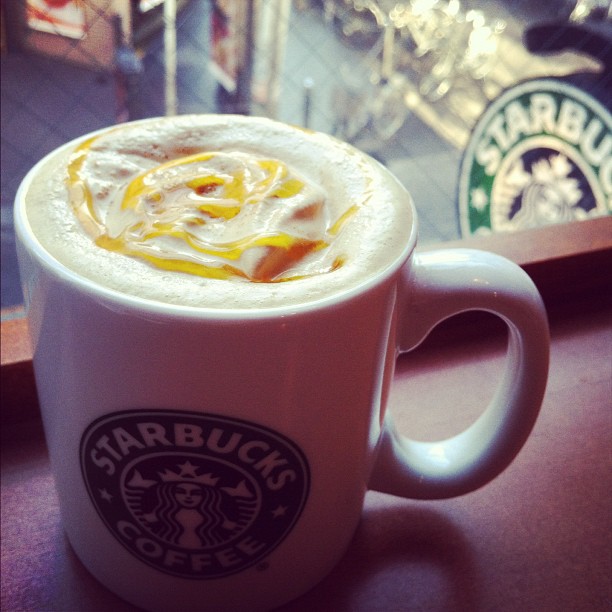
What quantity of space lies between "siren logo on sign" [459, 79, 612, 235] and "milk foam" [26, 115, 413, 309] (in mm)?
572

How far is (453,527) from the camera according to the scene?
1.68 feet

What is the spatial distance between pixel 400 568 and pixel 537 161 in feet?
2.17

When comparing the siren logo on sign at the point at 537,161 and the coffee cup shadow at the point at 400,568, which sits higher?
the siren logo on sign at the point at 537,161

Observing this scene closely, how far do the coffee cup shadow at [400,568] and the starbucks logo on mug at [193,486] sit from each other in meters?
0.09

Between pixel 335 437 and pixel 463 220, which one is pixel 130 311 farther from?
pixel 463 220

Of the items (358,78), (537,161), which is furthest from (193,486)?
(358,78)

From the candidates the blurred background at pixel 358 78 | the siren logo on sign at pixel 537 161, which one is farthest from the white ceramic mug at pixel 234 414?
the siren logo on sign at pixel 537 161

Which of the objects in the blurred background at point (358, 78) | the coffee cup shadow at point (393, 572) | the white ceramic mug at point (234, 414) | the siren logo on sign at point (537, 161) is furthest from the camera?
the siren logo on sign at point (537, 161)

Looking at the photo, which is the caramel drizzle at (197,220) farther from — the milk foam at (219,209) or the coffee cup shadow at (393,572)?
the coffee cup shadow at (393,572)

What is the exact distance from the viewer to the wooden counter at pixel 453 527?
1.51 feet

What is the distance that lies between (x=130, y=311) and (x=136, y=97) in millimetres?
578

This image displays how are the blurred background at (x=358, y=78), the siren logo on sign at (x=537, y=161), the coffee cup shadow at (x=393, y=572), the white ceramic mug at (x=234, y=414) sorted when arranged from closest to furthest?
the white ceramic mug at (x=234, y=414)
the coffee cup shadow at (x=393, y=572)
the blurred background at (x=358, y=78)
the siren logo on sign at (x=537, y=161)

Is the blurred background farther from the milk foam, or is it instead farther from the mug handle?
the mug handle

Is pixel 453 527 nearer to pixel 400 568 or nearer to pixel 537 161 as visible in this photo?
pixel 400 568
